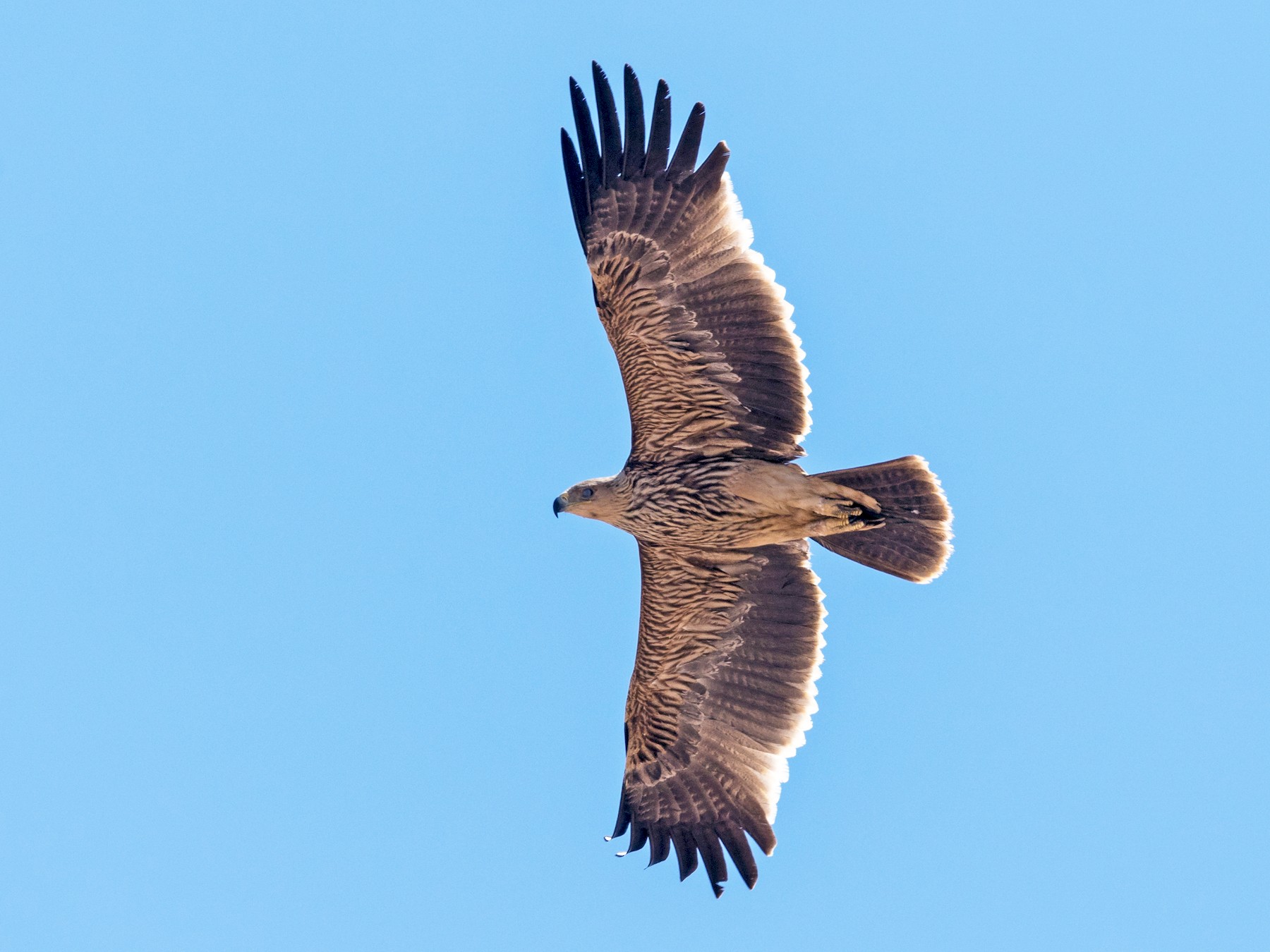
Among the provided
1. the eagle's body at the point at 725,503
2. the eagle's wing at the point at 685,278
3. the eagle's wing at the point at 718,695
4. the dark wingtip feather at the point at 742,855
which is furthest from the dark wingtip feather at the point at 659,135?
the dark wingtip feather at the point at 742,855

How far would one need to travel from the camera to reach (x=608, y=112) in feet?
30.3

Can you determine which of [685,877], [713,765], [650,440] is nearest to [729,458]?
[650,440]

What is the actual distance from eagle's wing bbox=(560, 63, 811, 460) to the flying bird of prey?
1 centimetres

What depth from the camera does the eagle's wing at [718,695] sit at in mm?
10180

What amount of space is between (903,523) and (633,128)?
10.4ft

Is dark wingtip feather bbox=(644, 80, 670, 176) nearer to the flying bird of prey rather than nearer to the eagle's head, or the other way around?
the flying bird of prey

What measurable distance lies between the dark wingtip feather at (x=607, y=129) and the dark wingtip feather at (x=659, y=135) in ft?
0.63

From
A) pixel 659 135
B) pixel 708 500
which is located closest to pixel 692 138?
pixel 659 135

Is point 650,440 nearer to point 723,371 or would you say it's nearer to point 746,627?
point 723,371

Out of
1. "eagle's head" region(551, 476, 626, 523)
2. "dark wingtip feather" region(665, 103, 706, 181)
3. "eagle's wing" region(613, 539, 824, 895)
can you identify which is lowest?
"eagle's wing" region(613, 539, 824, 895)

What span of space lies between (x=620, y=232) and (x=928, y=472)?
261cm

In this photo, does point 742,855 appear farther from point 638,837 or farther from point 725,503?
point 725,503

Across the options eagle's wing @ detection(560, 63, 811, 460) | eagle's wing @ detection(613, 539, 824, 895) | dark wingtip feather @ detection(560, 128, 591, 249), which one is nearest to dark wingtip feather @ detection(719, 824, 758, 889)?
eagle's wing @ detection(613, 539, 824, 895)

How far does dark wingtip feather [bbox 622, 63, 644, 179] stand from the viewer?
920 cm
